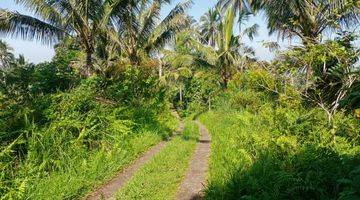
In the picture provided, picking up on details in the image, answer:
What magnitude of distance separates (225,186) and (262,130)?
319 cm

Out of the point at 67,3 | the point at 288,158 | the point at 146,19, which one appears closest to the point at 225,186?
the point at 288,158

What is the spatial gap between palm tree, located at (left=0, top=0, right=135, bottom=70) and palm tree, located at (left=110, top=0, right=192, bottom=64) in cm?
290

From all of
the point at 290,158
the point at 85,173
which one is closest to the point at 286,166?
the point at 290,158

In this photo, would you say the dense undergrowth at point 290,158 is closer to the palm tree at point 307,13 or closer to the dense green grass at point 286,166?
the dense green grass at point 286,166

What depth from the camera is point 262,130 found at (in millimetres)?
8859

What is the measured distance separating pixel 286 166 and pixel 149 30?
41.0ft

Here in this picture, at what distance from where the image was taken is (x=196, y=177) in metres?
7.65

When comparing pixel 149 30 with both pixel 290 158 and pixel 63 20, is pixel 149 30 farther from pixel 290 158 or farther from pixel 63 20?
pixel 290 158

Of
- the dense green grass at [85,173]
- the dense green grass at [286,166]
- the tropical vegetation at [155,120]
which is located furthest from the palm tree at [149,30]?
the dense green grass at [286,166]

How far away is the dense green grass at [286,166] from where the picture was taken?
5.11 meters

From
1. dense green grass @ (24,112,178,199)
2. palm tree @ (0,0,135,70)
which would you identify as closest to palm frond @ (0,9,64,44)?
palm tree @ (0,0,135,70)

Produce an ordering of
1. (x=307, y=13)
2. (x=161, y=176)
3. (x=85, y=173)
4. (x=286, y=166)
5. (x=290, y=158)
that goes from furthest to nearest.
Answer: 1. (x=307, y=13)
2. (x=161, y=176)
3. (x=85, y=173)
4. (x=290, y=158)
5. (x=286, y=166)

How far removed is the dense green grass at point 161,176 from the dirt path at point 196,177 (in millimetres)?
119

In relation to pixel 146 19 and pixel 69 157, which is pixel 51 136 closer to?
pixel 69 157
